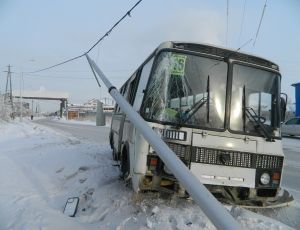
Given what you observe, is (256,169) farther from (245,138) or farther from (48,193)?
(48,193)

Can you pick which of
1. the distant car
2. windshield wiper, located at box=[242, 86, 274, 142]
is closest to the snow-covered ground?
windshield wiper, located at box=[242, 86, 274, 142]

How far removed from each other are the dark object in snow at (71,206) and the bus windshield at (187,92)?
1.99 meters

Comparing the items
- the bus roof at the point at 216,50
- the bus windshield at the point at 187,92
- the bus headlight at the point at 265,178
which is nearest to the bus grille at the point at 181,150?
the bus windshield at the point at 187,92

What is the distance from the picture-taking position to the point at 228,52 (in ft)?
22.0

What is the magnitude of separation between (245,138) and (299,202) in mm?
2581

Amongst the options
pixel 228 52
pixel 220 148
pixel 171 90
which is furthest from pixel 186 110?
pixel 228 52

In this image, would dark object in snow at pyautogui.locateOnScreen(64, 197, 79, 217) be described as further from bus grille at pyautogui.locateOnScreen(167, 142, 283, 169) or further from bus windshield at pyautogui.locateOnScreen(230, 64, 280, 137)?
bus windshield at pyautogui.locateOnScreen(230, 64, 280, 137)

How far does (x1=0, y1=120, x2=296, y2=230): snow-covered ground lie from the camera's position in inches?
226

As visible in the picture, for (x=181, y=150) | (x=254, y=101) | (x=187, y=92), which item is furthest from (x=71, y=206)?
(x=254, y=101)

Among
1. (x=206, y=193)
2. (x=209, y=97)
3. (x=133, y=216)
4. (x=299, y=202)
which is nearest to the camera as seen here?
(x=206, y=193)

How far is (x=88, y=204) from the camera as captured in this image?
7219 mm

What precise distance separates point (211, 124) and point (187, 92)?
0.62 metres

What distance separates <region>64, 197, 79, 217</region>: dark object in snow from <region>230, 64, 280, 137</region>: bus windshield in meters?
2.92

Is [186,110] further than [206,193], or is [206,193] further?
[186,110]
